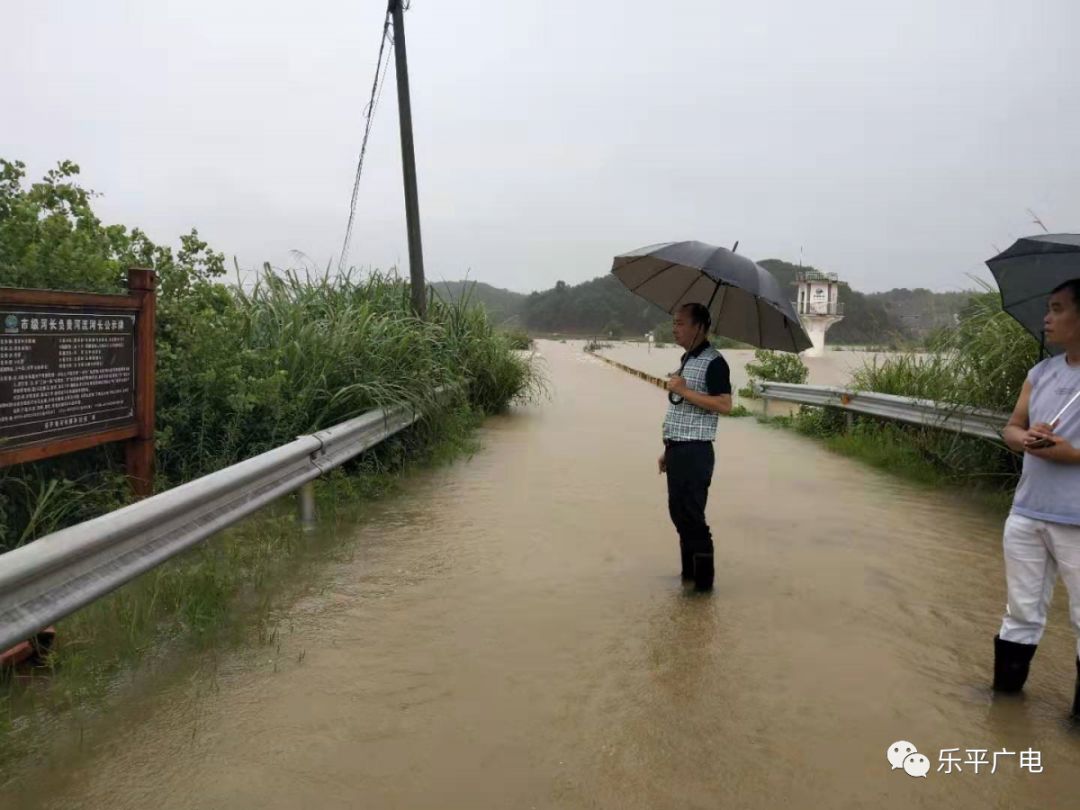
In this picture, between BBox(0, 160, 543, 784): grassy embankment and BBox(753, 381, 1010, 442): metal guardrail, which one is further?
BBox(753, 381, 1010, 442): metal guardrail

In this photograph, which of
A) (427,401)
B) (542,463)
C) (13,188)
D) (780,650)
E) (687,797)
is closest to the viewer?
(687,797)

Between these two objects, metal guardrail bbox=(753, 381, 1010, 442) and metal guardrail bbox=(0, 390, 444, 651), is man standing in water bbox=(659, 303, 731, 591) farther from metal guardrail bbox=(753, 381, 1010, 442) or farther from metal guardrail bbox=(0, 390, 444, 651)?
metal guardrail bbox=(753, 381, 1010, 442)

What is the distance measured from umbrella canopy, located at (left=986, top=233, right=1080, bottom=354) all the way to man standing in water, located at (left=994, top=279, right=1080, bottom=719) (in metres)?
0.20

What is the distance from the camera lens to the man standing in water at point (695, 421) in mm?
5082

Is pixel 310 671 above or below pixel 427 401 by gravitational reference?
below

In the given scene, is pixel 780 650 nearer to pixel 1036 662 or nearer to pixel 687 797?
pixel 1036 662

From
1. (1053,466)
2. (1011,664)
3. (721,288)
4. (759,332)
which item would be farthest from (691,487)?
(1053,466)

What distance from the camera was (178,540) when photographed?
420 cm

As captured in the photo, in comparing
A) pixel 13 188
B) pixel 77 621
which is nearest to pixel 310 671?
pixel 77 621

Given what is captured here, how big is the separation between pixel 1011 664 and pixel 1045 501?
756 mm

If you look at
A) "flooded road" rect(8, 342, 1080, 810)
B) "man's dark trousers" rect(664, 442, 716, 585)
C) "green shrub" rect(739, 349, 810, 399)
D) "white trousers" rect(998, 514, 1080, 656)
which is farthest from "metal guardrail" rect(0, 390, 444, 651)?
"green shrub" rect(739, 349, 810, 399)

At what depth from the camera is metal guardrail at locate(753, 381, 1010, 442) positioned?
7.76 m

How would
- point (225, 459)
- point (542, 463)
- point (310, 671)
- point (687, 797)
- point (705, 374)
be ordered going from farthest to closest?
point (542, 463)
point (225, 459)
point (705, 374)
point (310, 671)
point (687, 797)

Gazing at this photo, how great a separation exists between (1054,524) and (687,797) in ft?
6.21
